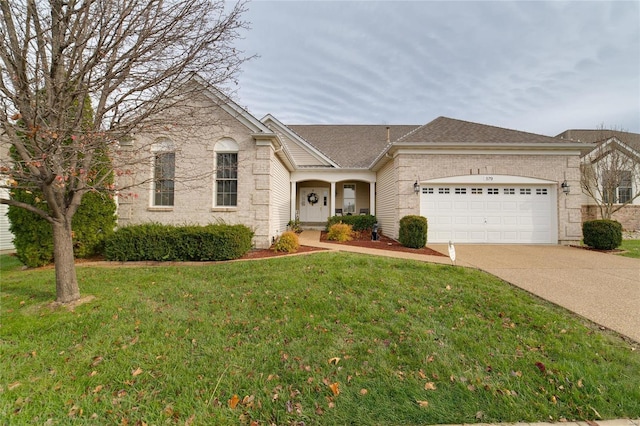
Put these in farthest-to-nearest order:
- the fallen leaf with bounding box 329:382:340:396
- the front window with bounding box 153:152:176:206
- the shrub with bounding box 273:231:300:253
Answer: the front window with bounding box 153:152:176:206 < the shrub with bounding box 273:231:300:253 < the fallen leaf with bounding box 329:382:340:396

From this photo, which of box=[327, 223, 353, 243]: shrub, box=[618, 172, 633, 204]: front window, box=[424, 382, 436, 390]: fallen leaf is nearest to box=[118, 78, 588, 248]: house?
box=[327, 223, 353, 243]: shrub

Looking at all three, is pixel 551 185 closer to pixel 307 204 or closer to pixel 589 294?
pixel 589 294

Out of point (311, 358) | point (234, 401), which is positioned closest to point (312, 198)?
point (311, 358)

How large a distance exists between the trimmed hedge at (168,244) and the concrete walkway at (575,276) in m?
4.82

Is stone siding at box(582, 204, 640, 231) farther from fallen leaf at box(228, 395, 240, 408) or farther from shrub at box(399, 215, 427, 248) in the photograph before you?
fallen leaf at box(228, 395, 240, 408)

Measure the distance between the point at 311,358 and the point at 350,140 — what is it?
16808 mm

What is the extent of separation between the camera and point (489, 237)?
35.6 feet

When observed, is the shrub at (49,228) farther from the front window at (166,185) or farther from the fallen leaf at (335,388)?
the fallen leaf at (335,388)

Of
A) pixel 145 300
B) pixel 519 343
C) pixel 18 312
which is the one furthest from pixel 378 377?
pixel 18 312

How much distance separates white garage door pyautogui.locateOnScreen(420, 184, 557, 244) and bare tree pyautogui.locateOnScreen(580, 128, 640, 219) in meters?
4.35

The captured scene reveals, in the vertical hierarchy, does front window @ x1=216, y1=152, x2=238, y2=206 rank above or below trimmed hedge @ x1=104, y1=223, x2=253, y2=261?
above

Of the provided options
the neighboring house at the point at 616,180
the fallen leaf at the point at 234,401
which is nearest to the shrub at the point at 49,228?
the fallen leaf at the point at 234,401

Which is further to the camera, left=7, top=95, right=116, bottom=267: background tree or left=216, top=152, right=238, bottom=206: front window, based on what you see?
left=216, top=152, right=238, bottom=206: front window

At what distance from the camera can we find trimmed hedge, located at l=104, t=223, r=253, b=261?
24.8 ft
